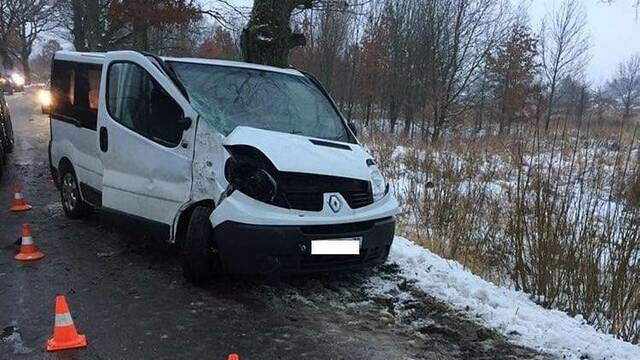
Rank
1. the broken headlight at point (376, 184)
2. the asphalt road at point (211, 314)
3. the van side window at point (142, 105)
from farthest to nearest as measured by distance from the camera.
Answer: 1. the van side window at point (142, 105)
2. the broken headlight at point (376, 184)
3. the asphalt road at point (211, 314)

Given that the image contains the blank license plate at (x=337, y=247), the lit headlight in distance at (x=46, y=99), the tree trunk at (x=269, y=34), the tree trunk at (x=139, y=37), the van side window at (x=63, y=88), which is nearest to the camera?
the blank license plate at (x=337, y=247)

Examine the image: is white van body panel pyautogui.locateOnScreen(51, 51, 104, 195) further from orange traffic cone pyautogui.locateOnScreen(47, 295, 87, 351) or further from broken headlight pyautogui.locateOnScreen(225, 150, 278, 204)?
orange traffic cone pyautogui.locateOnScreen(47, 295, 87, 351)

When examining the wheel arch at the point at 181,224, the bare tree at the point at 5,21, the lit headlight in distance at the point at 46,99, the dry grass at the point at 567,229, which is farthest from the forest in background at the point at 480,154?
the bare tree at the point at 5,21

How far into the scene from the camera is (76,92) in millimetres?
7156

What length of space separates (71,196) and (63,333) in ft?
13.2

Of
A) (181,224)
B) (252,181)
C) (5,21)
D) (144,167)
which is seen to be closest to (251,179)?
(252,181)

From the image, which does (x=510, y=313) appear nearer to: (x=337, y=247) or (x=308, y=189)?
(x=337, y=247)

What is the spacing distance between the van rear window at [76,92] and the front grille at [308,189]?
302 centimetres

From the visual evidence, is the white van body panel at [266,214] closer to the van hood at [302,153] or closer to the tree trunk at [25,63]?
the van hood at [302,153]

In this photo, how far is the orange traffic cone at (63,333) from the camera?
152 inches

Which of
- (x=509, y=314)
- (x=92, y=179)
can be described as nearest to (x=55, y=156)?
(x=92, y=179)

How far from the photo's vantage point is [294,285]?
531cm

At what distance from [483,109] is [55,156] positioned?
2971 centimetres

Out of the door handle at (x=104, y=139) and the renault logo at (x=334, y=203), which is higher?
the door handle at (x=104, y=139)
